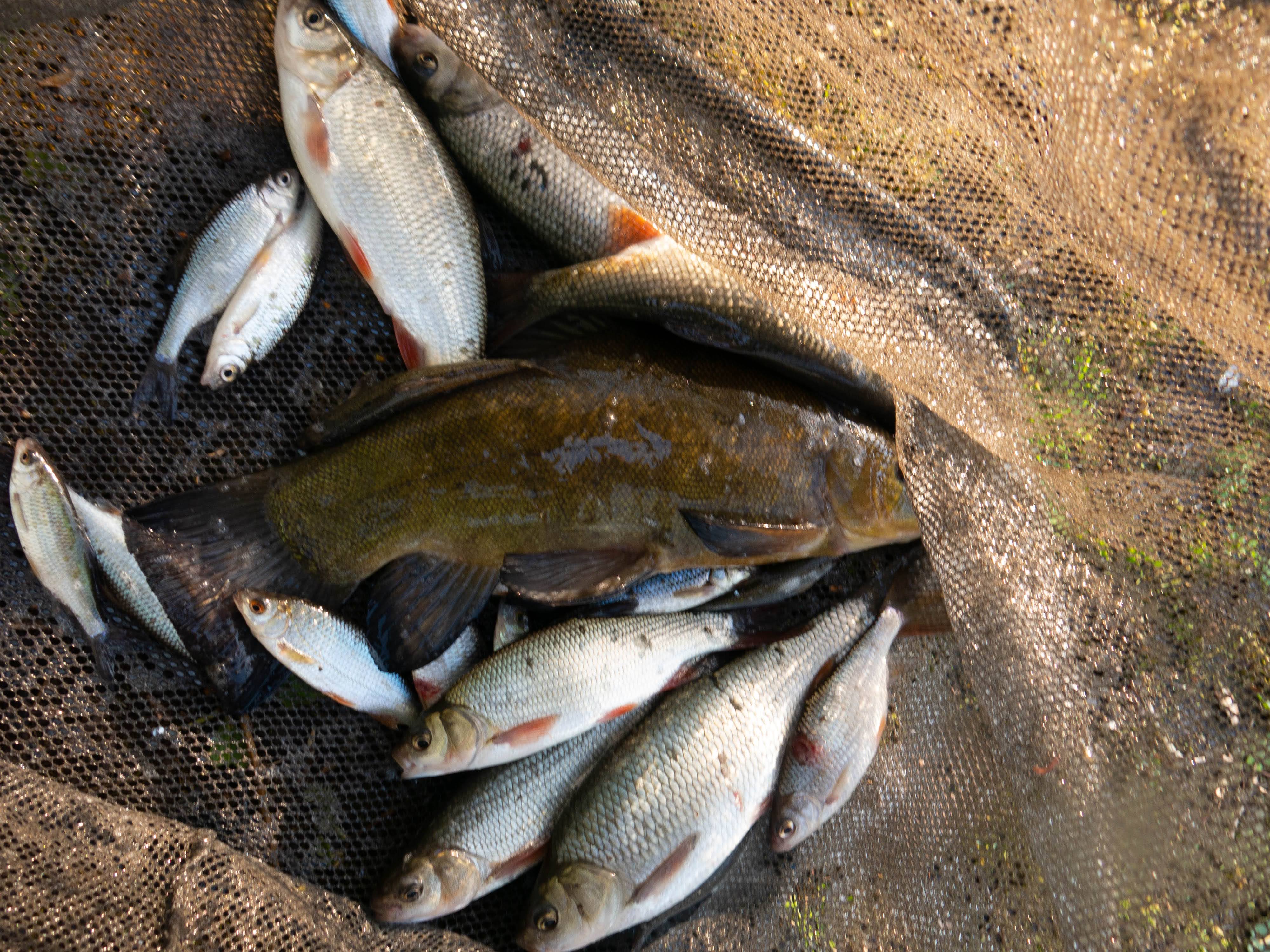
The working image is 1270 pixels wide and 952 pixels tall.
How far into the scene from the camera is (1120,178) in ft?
6.10

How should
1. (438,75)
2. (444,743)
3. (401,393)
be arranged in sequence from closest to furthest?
(401,393)
(444,743)
(438,75)

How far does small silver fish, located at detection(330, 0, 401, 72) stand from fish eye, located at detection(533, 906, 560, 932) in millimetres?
2023

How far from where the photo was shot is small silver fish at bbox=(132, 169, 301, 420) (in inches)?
69.3

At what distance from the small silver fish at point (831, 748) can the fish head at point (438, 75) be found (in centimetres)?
164

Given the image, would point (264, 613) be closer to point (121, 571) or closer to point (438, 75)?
point (121, 571)

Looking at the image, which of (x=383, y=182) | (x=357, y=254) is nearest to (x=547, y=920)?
(x=357, y=254)

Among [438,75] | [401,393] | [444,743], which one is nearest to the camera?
[401,393]

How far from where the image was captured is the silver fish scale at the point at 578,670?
1.79 meters

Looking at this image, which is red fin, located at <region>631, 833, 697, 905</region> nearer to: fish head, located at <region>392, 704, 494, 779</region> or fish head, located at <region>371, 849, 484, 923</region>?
fish head, located at <region>371, 849, 484, 923</region>

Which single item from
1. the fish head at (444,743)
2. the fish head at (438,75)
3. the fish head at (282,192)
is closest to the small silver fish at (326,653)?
the fish head at (444,743)

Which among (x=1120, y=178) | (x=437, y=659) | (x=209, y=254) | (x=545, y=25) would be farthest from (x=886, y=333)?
(x=209, y=254)

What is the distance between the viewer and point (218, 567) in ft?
5.58

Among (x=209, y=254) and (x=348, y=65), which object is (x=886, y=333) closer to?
(x=348, y=65)

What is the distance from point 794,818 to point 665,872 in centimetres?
34
